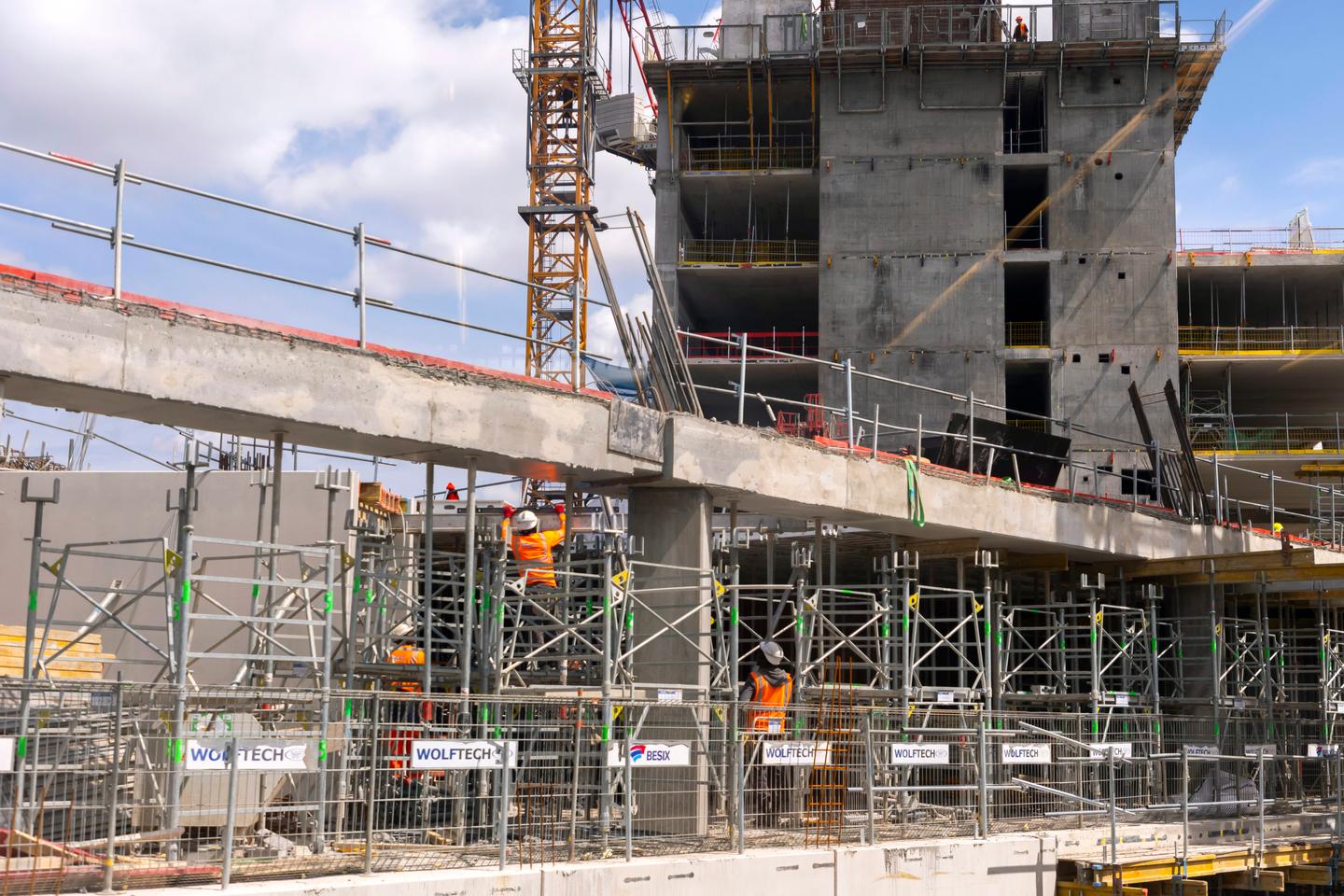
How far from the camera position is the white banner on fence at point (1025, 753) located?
15031mm

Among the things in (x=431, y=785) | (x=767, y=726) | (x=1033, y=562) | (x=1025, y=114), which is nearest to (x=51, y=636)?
(x=431, y=785)

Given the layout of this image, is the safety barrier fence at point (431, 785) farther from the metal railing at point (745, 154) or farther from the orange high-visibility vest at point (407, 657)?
the metal railing at point (745, 154)

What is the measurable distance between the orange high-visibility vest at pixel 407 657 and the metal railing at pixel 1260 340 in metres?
28.5

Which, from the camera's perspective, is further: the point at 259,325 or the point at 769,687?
the point at 769,687

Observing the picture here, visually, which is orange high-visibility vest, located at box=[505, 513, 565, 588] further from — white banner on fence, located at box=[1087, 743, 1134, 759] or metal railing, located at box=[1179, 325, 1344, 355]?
metal railing, located at box=[1179, 325, 1344, 355]

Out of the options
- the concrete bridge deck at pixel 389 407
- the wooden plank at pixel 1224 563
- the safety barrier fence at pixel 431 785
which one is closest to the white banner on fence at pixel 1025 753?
the safety barrier fence at pixel 431 785

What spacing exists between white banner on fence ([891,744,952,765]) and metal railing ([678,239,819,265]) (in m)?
27.4

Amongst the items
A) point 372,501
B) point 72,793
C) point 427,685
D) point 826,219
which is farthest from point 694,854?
point 826,219

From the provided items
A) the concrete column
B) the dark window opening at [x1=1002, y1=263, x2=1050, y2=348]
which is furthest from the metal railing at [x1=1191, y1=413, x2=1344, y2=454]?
the concrete column

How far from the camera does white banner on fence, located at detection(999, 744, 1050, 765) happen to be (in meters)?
15.0

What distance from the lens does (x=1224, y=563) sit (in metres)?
24.3

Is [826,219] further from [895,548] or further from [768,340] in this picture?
[895,548]

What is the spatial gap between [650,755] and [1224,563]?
15.1 metres

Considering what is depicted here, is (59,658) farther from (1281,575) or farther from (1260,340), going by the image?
(1260,340)
